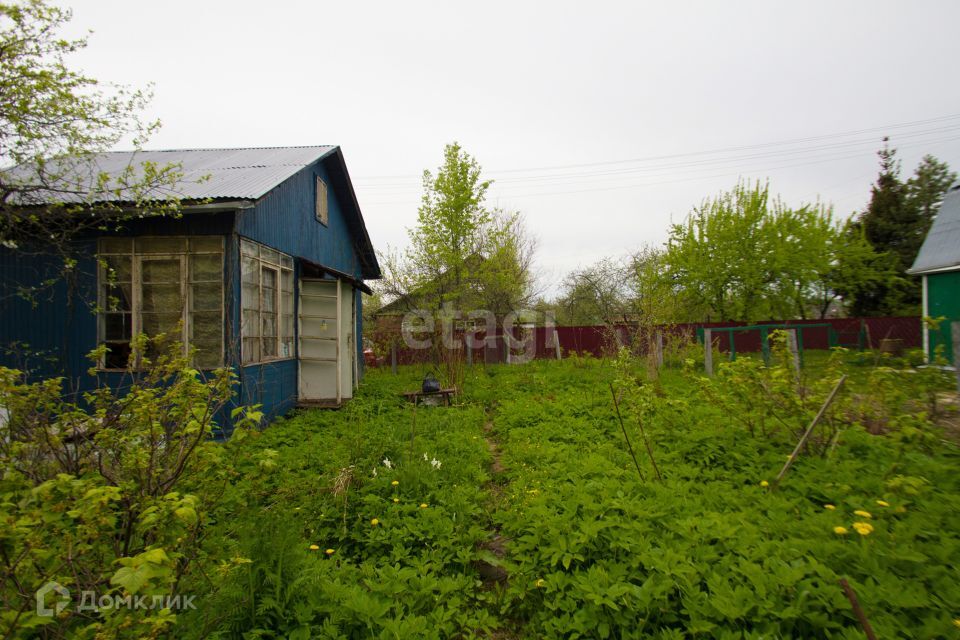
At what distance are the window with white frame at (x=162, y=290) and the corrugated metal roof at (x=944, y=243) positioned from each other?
15.6 metres

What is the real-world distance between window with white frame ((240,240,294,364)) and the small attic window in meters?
1.99

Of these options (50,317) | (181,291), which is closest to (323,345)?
(181,291)

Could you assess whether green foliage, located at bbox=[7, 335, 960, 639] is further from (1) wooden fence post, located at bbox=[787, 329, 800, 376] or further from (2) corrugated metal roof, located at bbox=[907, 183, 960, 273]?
(2) corrugated metal roof, located at bbox=[907, 183, 960, 273]

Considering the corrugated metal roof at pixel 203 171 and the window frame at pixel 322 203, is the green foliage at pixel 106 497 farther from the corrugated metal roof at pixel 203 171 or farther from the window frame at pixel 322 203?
the window frame at pixel 322 203

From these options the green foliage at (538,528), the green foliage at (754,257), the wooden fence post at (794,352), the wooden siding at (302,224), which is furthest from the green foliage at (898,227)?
the wooden siding at (302,224)

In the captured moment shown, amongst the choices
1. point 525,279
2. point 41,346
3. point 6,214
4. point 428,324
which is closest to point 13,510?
point 6,214

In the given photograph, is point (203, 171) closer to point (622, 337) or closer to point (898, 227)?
point (622, 337)

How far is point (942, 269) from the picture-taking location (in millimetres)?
10859

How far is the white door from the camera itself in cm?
886

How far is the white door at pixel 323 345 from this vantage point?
8.86 m

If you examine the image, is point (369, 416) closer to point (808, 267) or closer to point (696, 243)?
point (696, 243)

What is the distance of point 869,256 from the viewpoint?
60.0ft

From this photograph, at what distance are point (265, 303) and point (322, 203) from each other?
12.1ft

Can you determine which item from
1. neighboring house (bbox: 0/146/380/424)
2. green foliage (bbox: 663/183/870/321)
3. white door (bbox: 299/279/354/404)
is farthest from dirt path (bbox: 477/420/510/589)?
green foliage (bbox: 663/183/870/321)
